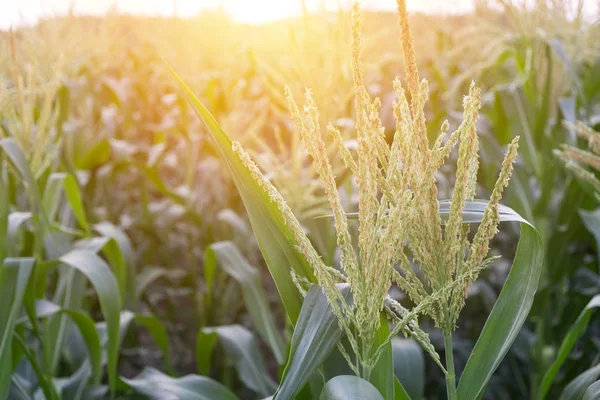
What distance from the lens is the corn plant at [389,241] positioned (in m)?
0.84

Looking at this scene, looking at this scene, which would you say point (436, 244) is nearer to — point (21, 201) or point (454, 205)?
point (454, 205)

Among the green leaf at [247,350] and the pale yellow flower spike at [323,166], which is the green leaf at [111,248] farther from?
the pale yellow flower spike at [323,166]

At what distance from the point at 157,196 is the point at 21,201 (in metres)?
2.25

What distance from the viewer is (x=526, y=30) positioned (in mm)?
2623

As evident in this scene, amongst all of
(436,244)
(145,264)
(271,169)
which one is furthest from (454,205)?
(145,264)

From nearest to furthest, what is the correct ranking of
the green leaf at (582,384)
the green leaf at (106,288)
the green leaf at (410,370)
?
1. the green leaf at (582,384)
2. the green leaf at (410,370)
3. the green leaf at (106,288)

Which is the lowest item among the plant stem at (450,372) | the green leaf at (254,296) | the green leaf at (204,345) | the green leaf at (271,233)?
the green leaf at (204,345)

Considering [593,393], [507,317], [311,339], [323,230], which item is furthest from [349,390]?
[323,230]

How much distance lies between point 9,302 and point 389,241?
105 cm

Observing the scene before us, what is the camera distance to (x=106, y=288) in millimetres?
1669

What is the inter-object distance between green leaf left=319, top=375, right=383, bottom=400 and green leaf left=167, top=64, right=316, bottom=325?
192 millimetres

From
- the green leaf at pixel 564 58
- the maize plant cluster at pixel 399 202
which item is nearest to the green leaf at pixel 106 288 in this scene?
the maize plant cluster at pixel 399 202

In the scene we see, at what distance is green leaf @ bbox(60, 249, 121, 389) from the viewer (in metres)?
1.66

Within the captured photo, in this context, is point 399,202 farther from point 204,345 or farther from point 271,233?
point 204,345
